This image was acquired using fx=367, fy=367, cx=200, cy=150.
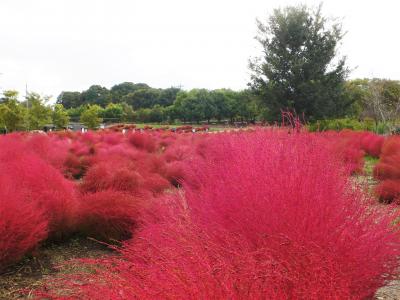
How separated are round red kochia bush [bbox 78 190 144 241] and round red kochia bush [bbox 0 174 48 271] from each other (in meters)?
0.68

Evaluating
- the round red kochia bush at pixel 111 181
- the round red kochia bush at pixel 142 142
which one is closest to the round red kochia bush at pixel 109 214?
the round red kochia bush at pixel 111 181

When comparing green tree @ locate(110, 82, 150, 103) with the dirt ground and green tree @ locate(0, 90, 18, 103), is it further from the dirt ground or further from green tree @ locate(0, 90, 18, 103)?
the dirt ground

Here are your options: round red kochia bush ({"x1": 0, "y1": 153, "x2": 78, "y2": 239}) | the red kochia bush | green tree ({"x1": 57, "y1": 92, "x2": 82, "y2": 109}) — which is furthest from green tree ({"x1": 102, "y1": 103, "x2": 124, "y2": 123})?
round red kochia bush ({"x1": 0, "y1": 153, "x2": 78, "y2": 239})

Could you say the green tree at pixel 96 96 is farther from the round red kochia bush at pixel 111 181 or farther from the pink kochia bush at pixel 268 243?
the pink kochia bush at pixel 268 243

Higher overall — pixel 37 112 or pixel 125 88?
pixel 125 88

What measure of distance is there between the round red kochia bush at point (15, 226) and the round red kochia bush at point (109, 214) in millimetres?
681

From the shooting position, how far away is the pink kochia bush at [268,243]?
1354mm

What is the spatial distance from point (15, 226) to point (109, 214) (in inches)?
40.0

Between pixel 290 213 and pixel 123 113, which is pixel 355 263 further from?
pixel 123 113

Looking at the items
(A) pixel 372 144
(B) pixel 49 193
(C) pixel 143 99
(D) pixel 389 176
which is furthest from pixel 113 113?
(B) pixel 49 193

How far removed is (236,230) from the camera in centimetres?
228

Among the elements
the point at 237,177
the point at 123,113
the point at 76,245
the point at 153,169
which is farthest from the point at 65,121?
the point at 237,177

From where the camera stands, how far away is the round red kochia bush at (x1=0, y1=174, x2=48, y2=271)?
10.6 feet

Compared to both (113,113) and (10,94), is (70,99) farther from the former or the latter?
(10,94)
